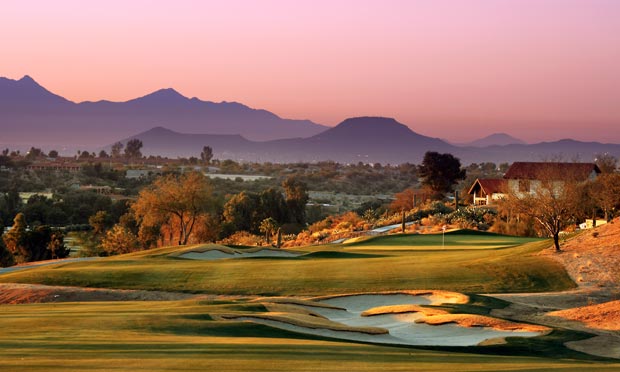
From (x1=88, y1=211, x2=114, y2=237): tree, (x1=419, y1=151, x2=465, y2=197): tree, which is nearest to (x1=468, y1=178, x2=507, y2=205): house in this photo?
(x1=419, y1=151, x2=465, y2=197): tree

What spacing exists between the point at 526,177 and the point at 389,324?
177ft

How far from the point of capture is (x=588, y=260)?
32875 millimetres

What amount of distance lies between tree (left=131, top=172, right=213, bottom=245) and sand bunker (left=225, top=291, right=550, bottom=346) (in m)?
44.1

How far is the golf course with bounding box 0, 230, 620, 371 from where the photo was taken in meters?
14.5

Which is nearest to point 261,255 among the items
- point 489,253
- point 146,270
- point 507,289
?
point 146,270

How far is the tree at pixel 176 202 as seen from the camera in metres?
68.8

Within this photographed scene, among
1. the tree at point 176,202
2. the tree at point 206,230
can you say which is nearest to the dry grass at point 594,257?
the tree at point 176,202

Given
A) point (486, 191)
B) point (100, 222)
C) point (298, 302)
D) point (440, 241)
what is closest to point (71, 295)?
point (298, 302)

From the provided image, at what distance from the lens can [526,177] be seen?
7344 cm

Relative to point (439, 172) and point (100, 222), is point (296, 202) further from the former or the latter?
point (100, 222)

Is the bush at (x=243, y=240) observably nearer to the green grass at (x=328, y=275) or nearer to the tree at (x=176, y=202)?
the tree at (x=176, y=202)

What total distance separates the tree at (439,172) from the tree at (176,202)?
124 ft

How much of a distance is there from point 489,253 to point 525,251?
2198mm

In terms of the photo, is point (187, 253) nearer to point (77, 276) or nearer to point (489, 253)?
point (77, 276)
